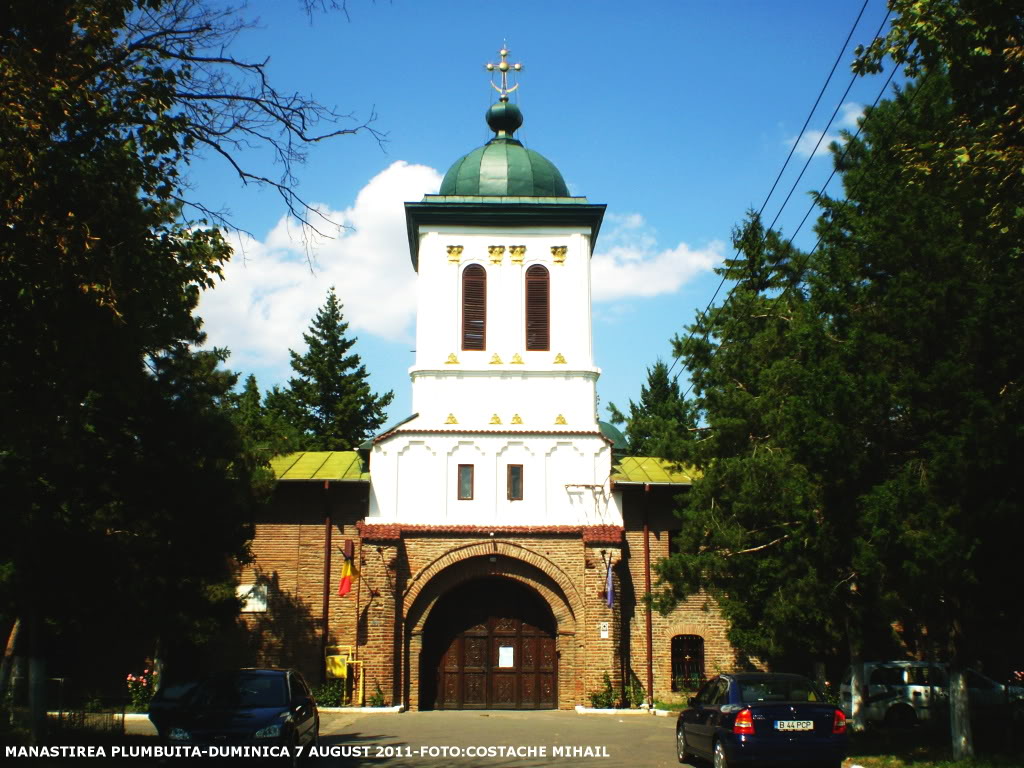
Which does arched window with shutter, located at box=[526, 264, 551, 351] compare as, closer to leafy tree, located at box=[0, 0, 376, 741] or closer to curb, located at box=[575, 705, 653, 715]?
curb, located at box=[575, 705, 653, 715]

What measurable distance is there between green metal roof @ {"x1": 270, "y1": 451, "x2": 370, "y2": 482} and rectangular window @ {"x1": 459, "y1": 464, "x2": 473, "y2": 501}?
2.48 m

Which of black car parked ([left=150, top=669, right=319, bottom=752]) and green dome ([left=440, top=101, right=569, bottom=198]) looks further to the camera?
green dome ([left=440, top=101, right=569, bottom=198])

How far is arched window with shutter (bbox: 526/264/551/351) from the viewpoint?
27875mm

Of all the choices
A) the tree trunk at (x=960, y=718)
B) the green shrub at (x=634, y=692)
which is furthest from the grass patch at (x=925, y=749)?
the green shrub at (x=634, y=692)

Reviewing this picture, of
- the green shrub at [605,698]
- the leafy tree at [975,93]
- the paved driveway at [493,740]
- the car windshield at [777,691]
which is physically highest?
the leafy tree at [975,93]

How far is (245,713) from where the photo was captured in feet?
45.3

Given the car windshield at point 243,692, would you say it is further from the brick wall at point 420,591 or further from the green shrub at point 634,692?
the green shrub at point 634,692

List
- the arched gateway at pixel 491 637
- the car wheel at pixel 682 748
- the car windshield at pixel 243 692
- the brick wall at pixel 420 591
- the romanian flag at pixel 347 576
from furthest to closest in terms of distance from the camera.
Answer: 1. the arched gateway at pixel 491 637
2. the brick wall at pixel 420 591
3. the romanian flag at pixel 347 576
4. the car wheel at pixel 682 748
5. the car windshield at pixel 243 692

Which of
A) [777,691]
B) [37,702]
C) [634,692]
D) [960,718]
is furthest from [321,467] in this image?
[960,718]

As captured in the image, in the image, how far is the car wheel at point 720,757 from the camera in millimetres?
13406

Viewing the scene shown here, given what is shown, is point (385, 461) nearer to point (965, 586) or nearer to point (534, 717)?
point (534, 717)

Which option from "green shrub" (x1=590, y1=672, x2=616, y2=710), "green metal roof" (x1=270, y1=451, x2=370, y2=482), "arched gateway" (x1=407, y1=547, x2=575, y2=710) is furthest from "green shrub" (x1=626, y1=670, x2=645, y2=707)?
"green metal roof" (x1=270, y1=451, x2=370, y2=482)

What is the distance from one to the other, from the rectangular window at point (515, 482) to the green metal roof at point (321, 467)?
3777 mm

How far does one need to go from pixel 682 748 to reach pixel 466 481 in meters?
11.9
